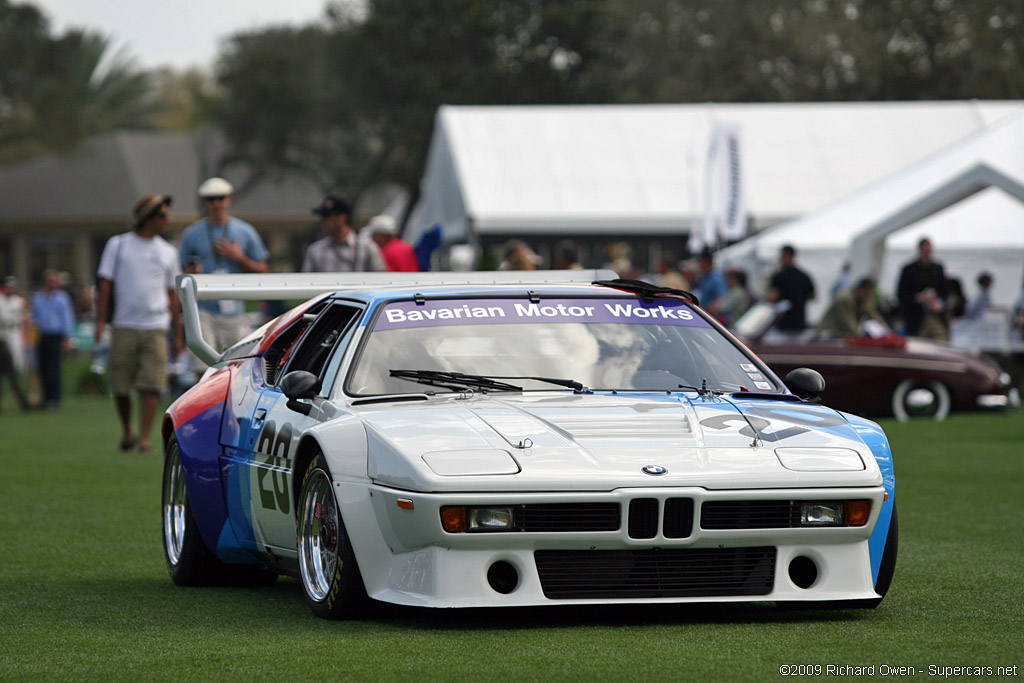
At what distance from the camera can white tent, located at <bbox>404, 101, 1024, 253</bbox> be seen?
31.8 meters

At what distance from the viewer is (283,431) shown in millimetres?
6336

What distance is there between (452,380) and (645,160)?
90.2 feet

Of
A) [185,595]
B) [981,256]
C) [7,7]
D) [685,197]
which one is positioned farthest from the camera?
[7,7]

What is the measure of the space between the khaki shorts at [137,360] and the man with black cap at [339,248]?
1.60m

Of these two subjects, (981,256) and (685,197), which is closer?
(981,256)

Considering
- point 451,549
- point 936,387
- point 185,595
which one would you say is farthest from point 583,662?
point 936,387

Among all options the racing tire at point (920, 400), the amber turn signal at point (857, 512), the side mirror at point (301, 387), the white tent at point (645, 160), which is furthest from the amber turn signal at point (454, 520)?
the white tent at point (645, 160)

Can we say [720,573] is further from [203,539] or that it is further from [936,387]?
[936,387]

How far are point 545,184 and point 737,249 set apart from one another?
473cm

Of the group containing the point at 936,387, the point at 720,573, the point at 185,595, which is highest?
the point at 720,573

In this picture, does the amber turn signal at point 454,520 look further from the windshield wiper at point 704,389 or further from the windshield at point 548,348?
the windshield wiper at point 704,389

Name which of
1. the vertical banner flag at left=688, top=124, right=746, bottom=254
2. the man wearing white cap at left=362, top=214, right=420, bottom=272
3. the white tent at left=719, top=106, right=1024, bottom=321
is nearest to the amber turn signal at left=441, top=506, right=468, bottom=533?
the man wearing white cap at left=362, top=214, right=420, bottom=272

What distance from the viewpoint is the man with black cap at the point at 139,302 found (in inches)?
511

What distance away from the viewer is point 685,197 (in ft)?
106
